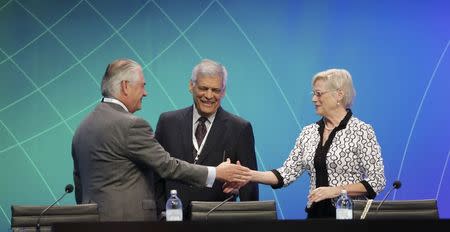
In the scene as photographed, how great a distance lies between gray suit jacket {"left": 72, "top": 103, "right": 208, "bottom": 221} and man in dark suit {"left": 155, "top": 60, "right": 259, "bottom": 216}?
51 centimetres

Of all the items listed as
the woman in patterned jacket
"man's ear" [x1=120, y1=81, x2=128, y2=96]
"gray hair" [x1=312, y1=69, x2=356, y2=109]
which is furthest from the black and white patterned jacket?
"man's ear" [x1=120, y1=81, x2=128, y2=96]

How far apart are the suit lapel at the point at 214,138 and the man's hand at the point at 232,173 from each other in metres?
0.24

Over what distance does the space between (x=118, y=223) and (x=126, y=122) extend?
1.25 meters

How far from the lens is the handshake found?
16.7 feet

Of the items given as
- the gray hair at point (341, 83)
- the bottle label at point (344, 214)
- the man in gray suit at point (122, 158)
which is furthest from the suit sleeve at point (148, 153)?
the gray hair at point (341, 83)

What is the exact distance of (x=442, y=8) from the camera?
6758mm

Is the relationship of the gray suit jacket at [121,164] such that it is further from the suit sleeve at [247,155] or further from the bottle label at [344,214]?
the bottle label at [344,214]

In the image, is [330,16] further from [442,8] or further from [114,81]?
[114,81]

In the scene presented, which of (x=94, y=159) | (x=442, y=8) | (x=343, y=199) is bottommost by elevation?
(x=343, y=199)

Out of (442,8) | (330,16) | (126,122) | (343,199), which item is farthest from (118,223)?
(442,8)

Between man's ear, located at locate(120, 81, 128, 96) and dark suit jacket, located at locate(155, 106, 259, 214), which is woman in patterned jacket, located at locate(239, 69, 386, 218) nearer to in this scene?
dark suit jacket, located at locate(155, 106, 259, 214)

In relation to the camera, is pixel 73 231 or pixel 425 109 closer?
pixel 73 231

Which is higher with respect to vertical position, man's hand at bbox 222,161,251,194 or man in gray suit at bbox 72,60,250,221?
man in gray suit at bbox 72,60,250,221

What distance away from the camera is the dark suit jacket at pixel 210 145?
5441mm
